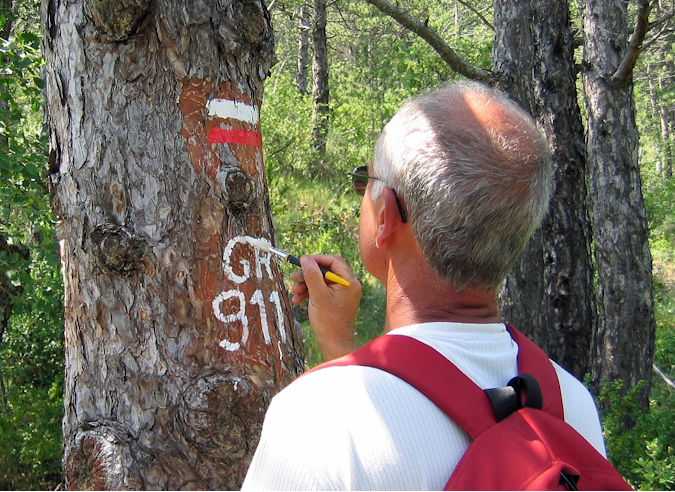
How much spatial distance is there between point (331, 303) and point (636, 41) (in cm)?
361

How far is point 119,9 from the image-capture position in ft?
5.93

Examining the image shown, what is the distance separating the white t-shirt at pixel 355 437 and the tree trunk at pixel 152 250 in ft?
2.67

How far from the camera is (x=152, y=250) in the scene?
1874mm

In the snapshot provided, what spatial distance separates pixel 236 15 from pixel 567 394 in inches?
57.2

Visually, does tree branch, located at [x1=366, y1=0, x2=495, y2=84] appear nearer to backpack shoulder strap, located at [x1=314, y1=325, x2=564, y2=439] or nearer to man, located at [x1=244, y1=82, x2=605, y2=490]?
man, located at [x1=244, y1=82, x2=605, y2=490]

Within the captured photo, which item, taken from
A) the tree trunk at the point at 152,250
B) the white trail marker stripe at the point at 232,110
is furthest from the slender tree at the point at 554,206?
the tree trunk at the point at 152,250

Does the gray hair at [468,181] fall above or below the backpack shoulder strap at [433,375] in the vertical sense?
above

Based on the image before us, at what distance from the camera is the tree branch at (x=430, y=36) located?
4.19 metres

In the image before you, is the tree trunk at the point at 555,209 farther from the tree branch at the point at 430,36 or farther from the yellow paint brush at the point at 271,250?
the yellow paint brush at the point at 271,250

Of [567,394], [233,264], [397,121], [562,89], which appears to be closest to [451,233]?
[397,121]

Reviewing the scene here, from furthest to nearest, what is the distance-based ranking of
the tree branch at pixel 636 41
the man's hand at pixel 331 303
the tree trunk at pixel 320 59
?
1. the tree trunk at pixel 320 59
2. the tree branch at pixel 636 41
3. the man's hand at pixel 331 303

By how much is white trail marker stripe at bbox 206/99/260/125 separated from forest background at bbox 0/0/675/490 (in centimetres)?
194

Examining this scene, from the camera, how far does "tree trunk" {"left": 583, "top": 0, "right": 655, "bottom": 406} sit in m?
5.62

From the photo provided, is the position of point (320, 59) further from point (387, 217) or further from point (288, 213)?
point (387, 217)
